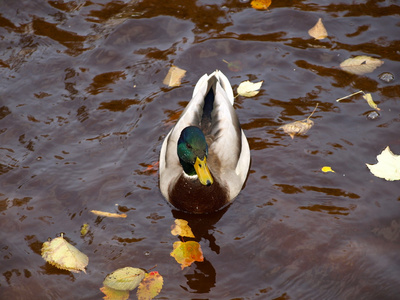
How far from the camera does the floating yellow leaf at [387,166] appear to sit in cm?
482

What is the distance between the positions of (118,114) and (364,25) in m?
3.39

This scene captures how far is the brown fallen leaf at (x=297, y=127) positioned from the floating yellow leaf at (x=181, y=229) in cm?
152

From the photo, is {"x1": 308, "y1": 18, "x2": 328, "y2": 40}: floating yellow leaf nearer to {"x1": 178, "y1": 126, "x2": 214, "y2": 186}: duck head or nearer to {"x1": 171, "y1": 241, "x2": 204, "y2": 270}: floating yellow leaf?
{"x1": 178, "y1": 126, "x2": 214, "y2": 186}: duck head

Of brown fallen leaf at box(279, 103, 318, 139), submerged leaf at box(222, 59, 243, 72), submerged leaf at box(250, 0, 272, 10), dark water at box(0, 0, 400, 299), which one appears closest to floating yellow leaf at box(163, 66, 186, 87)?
dark water at box(0, 0, 400, 299)

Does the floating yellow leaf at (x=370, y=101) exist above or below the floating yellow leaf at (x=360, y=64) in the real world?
below

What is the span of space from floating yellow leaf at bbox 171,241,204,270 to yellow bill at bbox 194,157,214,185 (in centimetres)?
58

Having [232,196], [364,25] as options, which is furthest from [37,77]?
[364,25]

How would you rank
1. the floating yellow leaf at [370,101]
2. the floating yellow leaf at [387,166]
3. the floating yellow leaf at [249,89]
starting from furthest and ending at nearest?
the floating yellow leaf at [249,89] < the floating yellow leaf at [370,101] < the floating yellow leaf at [387,166]

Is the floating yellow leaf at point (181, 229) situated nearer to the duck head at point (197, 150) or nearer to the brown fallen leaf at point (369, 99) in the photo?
the duck head at point (197, 150)

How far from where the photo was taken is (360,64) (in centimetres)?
603

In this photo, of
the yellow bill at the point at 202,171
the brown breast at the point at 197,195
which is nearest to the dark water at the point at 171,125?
the brown breast at the point at 197,195

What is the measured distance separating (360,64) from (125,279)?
12.3 feet

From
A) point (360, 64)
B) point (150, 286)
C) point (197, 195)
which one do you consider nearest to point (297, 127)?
point (360, 64)

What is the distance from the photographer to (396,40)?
249 inches
